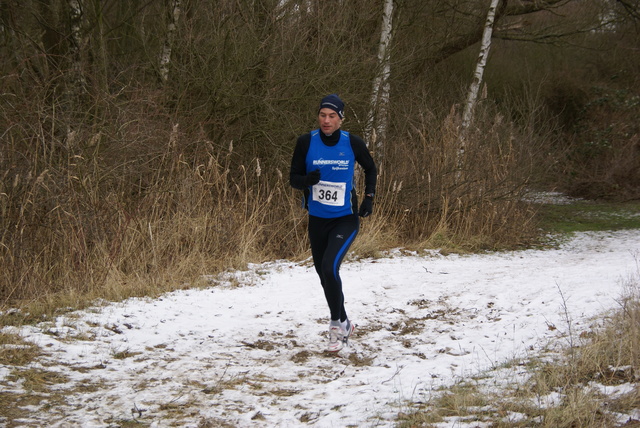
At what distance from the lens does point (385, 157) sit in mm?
11570

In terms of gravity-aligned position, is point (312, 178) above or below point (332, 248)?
above

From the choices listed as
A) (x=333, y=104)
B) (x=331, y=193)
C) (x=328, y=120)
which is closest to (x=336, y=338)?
(x=331, y=193)

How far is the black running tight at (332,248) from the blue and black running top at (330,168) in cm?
8

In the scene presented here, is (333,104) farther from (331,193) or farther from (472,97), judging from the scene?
(472,97)

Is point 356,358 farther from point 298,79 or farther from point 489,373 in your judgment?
point 298,79

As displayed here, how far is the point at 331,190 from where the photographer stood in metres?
5.28

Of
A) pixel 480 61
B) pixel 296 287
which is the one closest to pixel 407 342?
pixel 296 287

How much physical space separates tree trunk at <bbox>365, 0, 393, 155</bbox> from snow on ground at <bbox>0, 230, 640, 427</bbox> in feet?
10.6

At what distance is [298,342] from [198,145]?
14.5ft

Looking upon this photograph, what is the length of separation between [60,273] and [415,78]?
10642 millimetres

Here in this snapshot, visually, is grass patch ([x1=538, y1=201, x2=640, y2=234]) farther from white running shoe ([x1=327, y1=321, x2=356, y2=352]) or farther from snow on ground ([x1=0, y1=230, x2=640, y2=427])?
white running shoe ([x1=327, y1=321, x2=356, y2=352])

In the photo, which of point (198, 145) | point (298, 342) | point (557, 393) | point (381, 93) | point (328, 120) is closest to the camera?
point (557, 393)

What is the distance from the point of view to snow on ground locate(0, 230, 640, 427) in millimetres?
4039

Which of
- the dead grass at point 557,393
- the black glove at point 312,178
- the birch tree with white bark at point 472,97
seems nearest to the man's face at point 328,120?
the black glove at point 312,178
